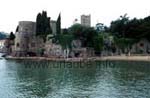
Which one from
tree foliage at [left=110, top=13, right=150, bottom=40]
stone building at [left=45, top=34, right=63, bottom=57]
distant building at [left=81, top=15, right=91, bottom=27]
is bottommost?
stone building at [left=45, top=34, right=63, bottom=57]

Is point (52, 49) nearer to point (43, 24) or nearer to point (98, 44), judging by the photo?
point (43, 24)

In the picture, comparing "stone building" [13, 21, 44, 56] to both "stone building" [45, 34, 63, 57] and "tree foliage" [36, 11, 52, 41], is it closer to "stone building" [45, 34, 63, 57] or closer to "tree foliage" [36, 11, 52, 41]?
"tree foliage" [36, 11, 52, 41]

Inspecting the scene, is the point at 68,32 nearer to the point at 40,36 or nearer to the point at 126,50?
the point at 40,36

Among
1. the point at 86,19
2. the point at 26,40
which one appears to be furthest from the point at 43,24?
the point at 86,19

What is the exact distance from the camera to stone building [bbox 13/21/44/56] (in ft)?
256

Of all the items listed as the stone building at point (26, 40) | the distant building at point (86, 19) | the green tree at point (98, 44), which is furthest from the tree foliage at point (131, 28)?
the stone building at point (26, 40)

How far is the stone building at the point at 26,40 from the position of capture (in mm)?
78125

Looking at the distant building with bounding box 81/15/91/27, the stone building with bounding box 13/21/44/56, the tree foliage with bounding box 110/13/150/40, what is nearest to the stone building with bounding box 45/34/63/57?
the stone building with bounding box 13/21/44/56

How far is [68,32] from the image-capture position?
74000mm

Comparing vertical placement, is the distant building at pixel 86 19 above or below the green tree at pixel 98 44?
above

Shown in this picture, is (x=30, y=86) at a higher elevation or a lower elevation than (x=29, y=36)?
lower

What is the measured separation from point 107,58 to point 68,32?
518 inches

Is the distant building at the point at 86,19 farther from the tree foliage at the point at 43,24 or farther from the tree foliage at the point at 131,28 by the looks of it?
the tree foliage at the point at 43,24

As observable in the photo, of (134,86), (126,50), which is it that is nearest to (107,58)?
(126,50)
